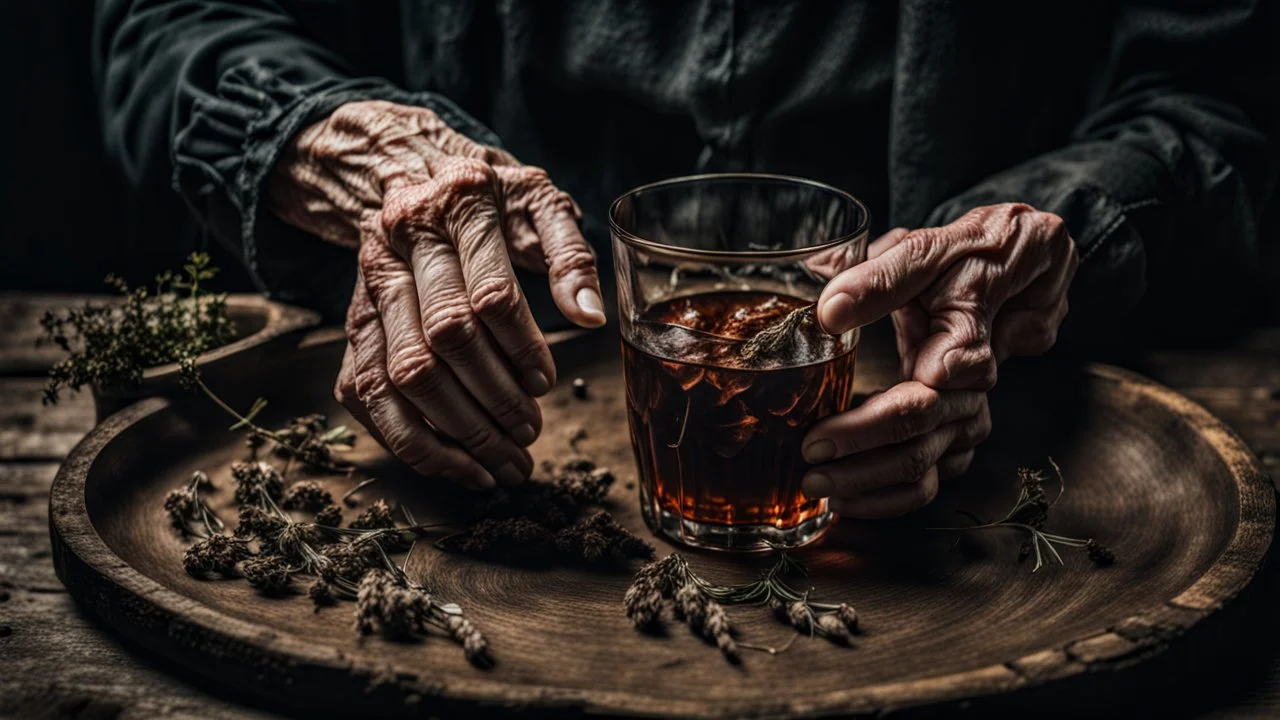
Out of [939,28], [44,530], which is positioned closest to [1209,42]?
[939,28]

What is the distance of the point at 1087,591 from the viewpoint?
147 centimetres

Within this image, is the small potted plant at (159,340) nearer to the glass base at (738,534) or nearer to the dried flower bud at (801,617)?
the glass base at (738,534)

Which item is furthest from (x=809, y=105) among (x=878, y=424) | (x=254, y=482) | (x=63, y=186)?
(x=63, y=186)

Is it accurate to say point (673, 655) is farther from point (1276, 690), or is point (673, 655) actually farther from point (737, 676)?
point (1276, 690)

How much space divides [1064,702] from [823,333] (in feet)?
1.88

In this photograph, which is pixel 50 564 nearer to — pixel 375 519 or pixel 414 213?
pixel 375 519

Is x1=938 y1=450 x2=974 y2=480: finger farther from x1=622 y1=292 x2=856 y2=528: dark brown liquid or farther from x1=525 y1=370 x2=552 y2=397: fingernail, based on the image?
x1=525 y1=370 x2=552 y2=397: fingernail

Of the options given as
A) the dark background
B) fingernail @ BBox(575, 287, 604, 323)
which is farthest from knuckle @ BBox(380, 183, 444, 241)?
the dark background

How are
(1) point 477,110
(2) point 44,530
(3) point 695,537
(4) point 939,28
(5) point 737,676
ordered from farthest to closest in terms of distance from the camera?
(1) point 477,110
(4) point 939,28
(2) point 44,530
(3) point 695,537
(5) point 737,676

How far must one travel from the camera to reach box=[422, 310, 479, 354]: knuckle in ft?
5.13

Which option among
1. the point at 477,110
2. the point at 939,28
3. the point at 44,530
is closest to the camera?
the point at 44,530

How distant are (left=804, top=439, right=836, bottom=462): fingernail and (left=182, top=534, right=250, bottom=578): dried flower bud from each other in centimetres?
81

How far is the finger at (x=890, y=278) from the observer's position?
1460 millimetres

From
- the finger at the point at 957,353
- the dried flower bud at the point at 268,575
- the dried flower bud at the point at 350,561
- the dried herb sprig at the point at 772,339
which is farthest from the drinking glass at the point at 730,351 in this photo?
the dried flower bud at the point at 268,575
